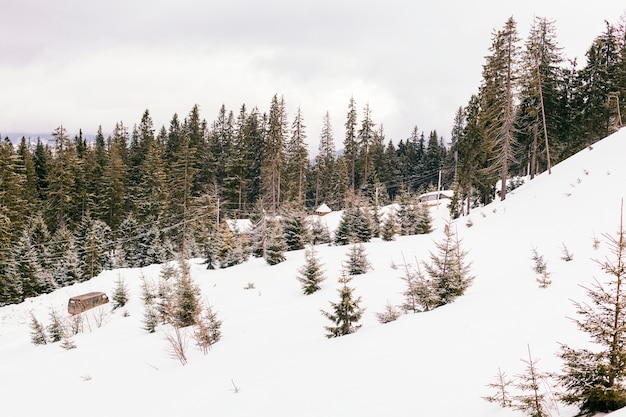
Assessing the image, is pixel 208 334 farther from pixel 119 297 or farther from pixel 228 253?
pixel 228 253

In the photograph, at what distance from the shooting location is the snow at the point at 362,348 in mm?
6289

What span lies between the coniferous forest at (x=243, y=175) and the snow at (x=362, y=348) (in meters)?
5.52

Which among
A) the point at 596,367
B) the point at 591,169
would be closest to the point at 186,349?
the point at 596,367

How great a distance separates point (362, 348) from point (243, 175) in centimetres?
5377

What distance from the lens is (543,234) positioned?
17.1 meters

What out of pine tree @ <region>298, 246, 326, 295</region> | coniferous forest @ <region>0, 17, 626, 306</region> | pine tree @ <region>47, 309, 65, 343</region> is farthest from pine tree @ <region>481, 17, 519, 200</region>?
pine tree @ <region>47, 309, 65, 343</region>

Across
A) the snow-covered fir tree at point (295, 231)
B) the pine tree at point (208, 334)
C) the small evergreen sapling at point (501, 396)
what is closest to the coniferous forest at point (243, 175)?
the snow-covered fir tree at point (295, 231)

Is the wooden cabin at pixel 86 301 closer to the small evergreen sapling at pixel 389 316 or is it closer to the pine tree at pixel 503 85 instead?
the small evergreen sapling at pixel 389 316

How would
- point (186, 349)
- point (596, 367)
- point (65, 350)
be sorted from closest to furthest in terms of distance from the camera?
point (596, 367)
point (186, 349)
point (65, 350)

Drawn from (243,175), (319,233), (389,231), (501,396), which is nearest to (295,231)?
(319,233)

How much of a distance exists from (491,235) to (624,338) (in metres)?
17.7

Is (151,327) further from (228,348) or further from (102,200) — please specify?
(102,200)

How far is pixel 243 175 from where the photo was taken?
60.1 meters

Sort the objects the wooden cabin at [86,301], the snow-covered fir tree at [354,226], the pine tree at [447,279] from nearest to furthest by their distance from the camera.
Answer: the pine tree at [447,279] → the wooden cabin at [86,301] → the snow-covered fir tree at [354,226]
